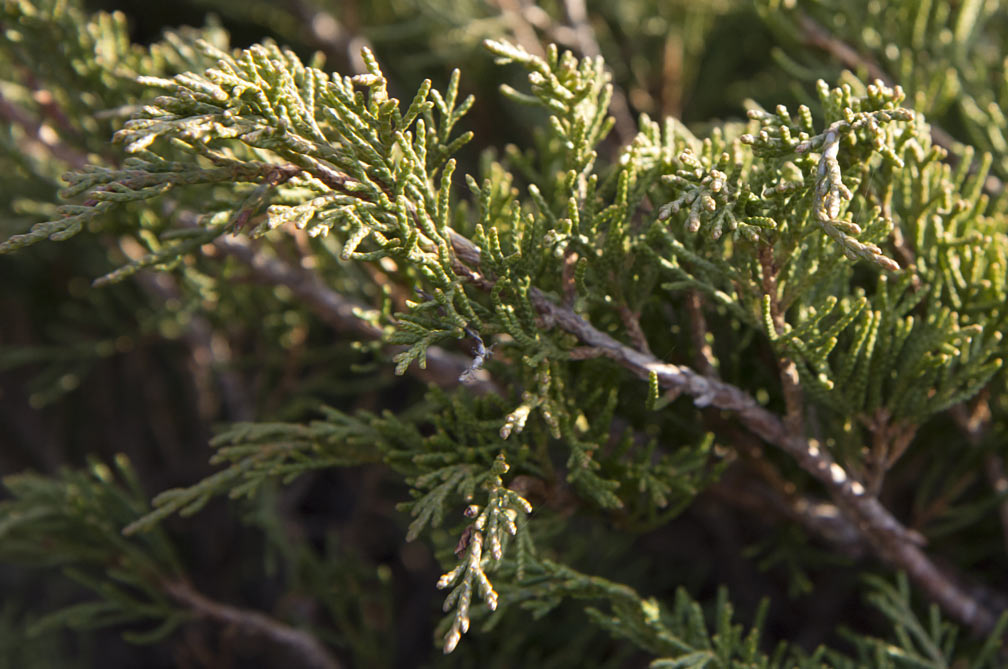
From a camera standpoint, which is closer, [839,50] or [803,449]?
[803,449]

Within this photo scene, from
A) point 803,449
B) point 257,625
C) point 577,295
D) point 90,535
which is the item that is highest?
point 577,295

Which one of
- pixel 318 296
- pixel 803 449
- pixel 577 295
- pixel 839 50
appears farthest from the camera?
pixel 839 50

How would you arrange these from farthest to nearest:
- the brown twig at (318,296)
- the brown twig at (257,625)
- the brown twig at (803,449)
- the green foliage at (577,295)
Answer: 1. the brown twig at (257,625)
2. the brown twig at (318,296)
3. the brown twig at (803,449)
4. the green foliage at (577,295)

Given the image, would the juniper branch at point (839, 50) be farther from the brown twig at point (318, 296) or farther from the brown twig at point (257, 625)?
the brown twig at point (257, 625)

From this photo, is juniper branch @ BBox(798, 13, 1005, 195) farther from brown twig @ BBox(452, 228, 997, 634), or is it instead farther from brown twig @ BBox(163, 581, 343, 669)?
brown twig @ BBox(163, 581, 343, 669)

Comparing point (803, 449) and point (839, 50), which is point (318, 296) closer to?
point (803, 449)

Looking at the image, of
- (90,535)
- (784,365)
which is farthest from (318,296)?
(784,365)

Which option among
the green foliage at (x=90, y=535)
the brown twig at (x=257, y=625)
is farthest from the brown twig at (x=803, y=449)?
the brown twig at (x=257, y=625)

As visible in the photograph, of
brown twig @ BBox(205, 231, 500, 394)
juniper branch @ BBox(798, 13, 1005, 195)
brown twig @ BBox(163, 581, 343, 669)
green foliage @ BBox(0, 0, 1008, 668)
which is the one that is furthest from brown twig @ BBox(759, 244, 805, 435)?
brown twig @ BBox(163, 581, 343, 669)
